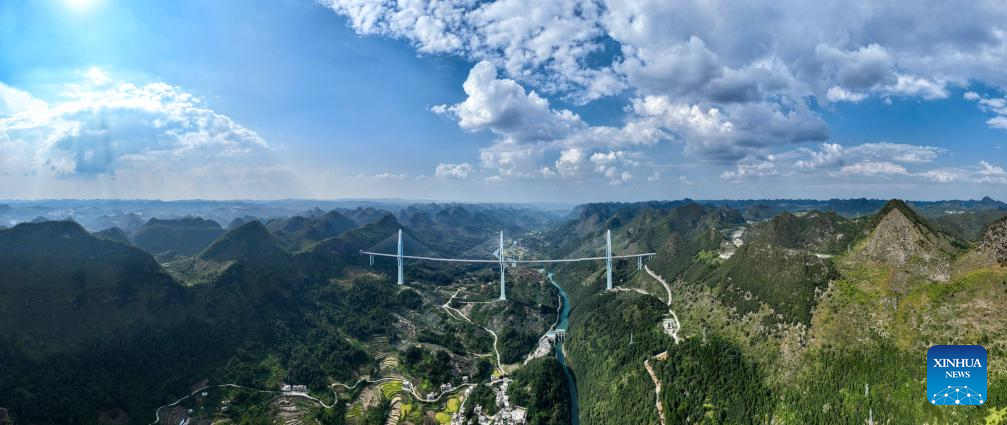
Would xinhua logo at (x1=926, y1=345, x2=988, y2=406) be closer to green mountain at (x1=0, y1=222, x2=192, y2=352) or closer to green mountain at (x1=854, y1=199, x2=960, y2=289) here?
green mountain at (x1=854, y1=199, x2=960, y2=289)

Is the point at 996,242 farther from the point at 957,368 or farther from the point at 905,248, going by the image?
the point at 957,368

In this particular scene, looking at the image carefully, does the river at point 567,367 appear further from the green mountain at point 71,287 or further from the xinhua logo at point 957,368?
the green mountain at point 71,287

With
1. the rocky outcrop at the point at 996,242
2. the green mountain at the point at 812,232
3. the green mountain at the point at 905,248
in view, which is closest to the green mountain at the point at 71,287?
the green mountain at the point at 905,248

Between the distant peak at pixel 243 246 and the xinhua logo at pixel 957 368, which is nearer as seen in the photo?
the xinhua logo at pixel 957 368

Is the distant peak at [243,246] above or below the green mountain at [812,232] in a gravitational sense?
below

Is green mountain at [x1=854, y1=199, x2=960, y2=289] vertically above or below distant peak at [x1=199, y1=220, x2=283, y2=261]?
above

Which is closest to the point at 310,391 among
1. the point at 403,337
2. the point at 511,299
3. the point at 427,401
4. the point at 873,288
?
the point at 427,401

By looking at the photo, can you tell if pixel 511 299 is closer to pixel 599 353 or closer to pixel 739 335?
pixel 599 353

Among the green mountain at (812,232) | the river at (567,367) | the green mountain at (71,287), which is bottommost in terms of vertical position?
the river at (567,367)

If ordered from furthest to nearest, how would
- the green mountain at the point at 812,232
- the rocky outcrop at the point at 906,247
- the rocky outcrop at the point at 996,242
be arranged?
the green mountain at the point at 812,232, the rocky outcrop at the point at 906,247, the rocky outcrop at the point at 996,242

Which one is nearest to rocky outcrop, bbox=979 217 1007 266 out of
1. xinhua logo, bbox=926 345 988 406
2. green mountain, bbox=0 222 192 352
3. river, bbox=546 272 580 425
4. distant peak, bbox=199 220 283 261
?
xinhua logo, bbox=926 345 988 406
